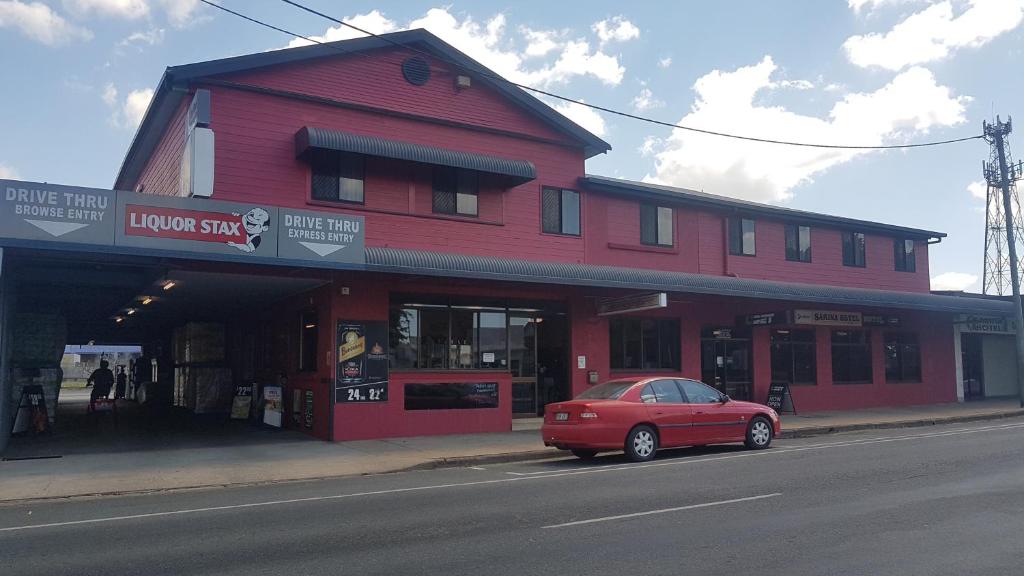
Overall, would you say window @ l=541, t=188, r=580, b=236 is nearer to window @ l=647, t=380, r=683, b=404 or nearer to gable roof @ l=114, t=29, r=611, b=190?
gable roof @ l=114, t=29, r=611, b=190

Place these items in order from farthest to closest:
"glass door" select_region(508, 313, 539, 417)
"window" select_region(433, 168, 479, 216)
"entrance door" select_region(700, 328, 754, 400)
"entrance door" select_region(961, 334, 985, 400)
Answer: "entrance door" select_region(961, 334, 985, 400), "entrance door" select_region(700, 328, 754, 400), "glass door" select_region(508, 313, 539, 417), "window" select_region(433, 168, 479, 216)

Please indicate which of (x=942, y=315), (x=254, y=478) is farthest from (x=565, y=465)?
(x=942, y=315)

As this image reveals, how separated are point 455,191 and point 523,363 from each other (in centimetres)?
465

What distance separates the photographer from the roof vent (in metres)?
19.3

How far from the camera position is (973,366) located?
31.6m

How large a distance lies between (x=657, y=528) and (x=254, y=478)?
712 cm

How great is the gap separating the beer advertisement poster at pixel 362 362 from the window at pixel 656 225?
8.25 m

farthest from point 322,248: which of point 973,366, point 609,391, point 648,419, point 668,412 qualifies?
point 973,366

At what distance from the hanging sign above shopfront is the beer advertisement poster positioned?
6007mm

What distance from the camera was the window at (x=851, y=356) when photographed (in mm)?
26828

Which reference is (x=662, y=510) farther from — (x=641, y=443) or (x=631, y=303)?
(x=631, y=303)

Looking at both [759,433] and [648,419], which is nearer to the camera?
[648,419]

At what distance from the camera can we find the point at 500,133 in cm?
2042

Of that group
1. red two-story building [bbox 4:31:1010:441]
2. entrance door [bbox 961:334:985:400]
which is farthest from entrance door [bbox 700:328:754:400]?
entrance door [bbox 961:334:985:400]
